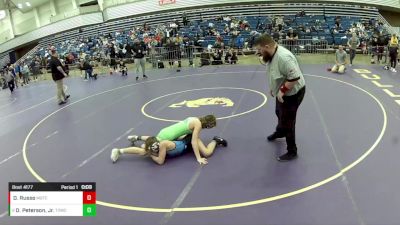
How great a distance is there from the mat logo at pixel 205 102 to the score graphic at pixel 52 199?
6228mm

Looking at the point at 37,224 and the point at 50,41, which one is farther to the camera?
the point at 50,41

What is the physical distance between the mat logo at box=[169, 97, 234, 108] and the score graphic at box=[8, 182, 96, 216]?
20.4 feet

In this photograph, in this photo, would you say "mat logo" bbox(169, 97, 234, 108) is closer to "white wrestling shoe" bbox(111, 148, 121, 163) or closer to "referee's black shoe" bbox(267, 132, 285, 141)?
"referee's black shoe" bbox(267, 132, 285, 141)

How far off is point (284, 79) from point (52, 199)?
3836 millimetres

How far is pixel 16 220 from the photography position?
5.12m

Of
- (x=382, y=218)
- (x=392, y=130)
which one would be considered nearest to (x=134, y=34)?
(x=392, y=130)

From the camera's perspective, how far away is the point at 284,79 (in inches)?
239

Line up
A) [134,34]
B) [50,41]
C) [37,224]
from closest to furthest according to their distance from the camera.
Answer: [37,224] < [134,34] < [50,41]

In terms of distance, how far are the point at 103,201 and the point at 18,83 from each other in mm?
19609

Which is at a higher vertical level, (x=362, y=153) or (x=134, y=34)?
(x=134, y=34)

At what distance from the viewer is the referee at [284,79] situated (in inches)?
230

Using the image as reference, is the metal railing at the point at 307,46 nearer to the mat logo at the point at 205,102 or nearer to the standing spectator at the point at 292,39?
the standing spectator at the point at 292,39

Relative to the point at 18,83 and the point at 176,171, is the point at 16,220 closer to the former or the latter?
the point at 176,171

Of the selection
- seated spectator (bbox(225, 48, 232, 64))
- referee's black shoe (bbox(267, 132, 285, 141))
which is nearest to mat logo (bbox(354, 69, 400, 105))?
referee's black shoe (bbox(267, 132, 285, 141))
